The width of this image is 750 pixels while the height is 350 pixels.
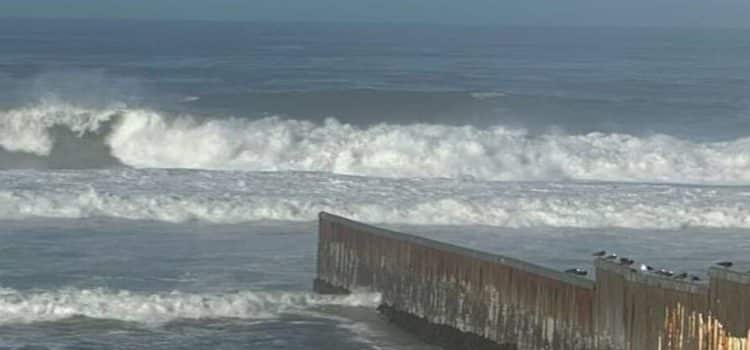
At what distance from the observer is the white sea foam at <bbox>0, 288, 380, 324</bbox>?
16.7m

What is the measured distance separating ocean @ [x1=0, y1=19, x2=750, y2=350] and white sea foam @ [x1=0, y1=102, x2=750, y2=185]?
68 millimetres

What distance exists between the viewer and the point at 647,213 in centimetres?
2522

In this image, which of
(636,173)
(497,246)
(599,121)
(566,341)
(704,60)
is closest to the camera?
(566,341)

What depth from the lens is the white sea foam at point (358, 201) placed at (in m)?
24.7

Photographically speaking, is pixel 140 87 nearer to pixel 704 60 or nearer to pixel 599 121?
pixel 599 121

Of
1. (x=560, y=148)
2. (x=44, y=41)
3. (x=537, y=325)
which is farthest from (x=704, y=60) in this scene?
(x=537, y=325)

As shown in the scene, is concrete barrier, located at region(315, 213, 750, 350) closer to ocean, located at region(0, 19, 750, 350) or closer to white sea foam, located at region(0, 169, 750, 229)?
ocean, located at region(0, 19, 750, 350)

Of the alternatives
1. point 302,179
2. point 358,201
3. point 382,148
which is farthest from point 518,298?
point 382,148

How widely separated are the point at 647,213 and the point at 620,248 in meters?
3.11

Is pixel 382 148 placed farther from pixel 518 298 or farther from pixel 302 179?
pixel 518 298

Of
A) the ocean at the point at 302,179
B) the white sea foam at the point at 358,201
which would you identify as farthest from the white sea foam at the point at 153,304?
the white sea foam at the point at 358,201

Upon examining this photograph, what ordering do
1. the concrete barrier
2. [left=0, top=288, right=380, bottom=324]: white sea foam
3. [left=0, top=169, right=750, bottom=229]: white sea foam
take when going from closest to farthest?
1. the concrete barrier
2. [left=0, top=288, right=380, bottom=324]: white sea foam
3. [left=0, top=169, right=750, bottom=229]: white sea foam

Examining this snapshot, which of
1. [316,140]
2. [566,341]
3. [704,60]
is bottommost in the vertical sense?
[566,341]

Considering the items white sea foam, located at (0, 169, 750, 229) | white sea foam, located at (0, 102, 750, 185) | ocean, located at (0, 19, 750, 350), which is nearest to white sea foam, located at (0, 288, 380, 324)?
ocean, located at (0, 19, 750, 350)
